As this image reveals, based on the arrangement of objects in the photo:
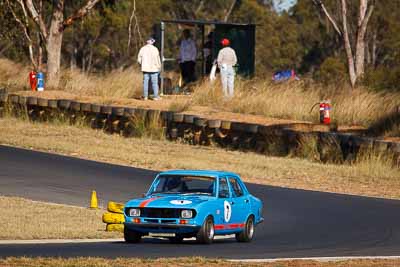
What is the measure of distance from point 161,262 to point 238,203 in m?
3.94

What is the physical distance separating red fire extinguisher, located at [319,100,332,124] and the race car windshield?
1423 centimetres

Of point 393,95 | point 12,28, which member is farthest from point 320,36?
point 393,95

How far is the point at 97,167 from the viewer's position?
25.1 meters

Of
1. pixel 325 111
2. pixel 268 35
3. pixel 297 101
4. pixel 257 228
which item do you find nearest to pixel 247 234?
pixel 257 228

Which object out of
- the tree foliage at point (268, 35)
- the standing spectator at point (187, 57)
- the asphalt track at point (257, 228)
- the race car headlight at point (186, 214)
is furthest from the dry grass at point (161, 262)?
the tree foliage at point (268, 35)

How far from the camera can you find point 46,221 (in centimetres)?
1673

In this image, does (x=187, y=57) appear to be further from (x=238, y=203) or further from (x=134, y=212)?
(x=134, y=212)

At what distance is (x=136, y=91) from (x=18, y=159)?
37.3 feet

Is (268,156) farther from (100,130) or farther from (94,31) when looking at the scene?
(94,31)

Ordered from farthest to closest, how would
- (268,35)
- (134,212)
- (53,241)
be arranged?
(268,35) → (53,241) → (134,212)

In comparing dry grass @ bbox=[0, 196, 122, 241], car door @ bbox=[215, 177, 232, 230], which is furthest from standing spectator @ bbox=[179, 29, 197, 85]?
car door @ bbox=[215, 177, 232, 230]

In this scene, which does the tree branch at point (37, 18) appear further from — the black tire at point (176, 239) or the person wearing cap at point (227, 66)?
the black tire at point (176, 239)

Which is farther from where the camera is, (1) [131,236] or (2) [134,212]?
(1) [131,236]

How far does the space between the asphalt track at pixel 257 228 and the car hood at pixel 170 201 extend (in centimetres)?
54
